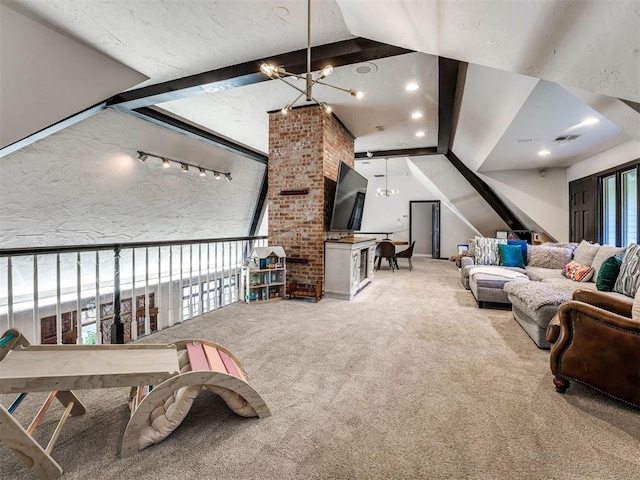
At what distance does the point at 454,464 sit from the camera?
132 cm

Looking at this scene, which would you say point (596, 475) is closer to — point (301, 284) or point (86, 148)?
point (301, 284)

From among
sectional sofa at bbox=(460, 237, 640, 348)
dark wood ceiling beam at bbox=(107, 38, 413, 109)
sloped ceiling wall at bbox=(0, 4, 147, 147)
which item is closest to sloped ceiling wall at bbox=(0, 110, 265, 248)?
dark wood ceiling beam at bbox=(107, 38, 413, 109)

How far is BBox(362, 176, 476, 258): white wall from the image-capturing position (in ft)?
32.4

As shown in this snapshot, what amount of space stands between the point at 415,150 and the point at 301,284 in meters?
4.30

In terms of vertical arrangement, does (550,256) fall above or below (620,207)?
below

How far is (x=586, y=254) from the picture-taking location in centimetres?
391

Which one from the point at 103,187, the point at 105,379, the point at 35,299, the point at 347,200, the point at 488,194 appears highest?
the point at 488,194

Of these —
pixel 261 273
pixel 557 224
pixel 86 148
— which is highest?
pixel 86 148

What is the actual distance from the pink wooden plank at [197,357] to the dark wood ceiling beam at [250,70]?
2827mm

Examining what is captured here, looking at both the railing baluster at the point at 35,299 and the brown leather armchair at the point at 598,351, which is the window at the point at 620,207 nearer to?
the brown leather armchair at the point at 598,351

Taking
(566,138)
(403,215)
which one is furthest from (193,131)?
(403,215)

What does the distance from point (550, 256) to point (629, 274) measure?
189 centimetres

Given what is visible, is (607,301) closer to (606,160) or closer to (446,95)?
(446,95)

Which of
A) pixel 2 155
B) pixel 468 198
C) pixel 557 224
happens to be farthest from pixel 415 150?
pixel 2 155
